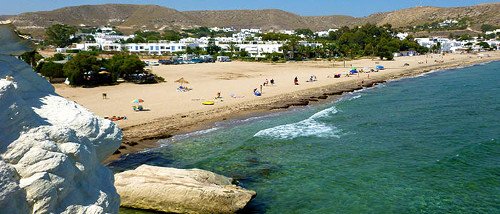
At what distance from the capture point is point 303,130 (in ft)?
102

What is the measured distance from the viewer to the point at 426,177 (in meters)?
20.4

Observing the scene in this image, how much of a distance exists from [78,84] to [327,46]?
7160 cm

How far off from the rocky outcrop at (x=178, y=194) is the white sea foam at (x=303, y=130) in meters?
13.0

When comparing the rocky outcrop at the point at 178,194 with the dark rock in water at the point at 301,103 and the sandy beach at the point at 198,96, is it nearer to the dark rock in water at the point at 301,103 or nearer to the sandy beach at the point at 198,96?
the sandy beach at the point at 198,96

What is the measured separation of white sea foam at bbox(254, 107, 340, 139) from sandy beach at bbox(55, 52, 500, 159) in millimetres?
5419

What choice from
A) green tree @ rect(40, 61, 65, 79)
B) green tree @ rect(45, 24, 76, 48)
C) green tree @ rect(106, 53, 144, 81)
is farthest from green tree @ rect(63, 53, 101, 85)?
green tree @ rect(45, 24, 76, 48)

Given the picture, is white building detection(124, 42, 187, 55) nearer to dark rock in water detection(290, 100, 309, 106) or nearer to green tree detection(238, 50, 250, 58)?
green tree detection(238, 50, 250, 58)

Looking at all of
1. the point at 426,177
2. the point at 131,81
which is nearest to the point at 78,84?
the point at 131,81

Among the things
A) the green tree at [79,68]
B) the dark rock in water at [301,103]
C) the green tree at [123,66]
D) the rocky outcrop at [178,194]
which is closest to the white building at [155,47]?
the green tree at [123,66]

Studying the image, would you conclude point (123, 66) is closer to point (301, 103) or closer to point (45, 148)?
point (301, 103)

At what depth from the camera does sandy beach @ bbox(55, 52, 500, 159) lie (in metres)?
32.4

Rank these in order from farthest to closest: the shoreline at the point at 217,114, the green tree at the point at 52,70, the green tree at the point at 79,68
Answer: the green tree at the point at 52,70, the green tree at the point at 79,68, the shoreline at the point at 217,114

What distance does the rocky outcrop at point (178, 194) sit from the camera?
1573 centimetres

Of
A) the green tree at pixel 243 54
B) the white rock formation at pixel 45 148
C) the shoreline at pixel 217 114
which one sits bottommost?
the shoreline at pixel 217 114
